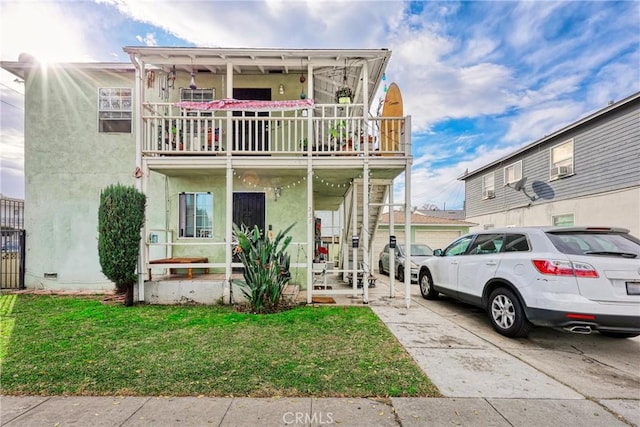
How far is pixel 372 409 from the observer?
105 inches

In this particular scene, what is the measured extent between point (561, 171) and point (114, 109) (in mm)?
16306

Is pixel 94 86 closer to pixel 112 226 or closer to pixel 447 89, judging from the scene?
pixel 112 226

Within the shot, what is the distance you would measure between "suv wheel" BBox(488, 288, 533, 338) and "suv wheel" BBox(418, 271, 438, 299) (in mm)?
2325

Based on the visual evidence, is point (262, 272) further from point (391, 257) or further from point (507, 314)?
point (507, 314)

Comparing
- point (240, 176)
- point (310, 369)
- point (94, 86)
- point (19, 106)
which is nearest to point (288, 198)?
point (240, 176)

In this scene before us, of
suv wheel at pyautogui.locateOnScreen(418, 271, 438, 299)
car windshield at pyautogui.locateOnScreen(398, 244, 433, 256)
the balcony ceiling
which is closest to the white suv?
suv wheel at pyautogui.locateOnScreen(418, 271, 438, 299)

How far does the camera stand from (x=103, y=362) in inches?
140

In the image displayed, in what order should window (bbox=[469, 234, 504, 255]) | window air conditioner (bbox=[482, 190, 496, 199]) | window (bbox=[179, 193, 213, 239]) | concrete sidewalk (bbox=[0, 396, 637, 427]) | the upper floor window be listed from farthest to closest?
window air conditioner (bbox=[482, 190, 496, 199])
the upper floor window
window (bbox=[179, 193, 213, 239])
window (bbox=[469, 234, 504, 255])
concrete sidewalk (bbox=[0, 396, 637, 427])

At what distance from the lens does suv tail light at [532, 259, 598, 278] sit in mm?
3898

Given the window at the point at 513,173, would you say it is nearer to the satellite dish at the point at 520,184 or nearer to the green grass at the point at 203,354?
the satellite dish at the point at 520,184

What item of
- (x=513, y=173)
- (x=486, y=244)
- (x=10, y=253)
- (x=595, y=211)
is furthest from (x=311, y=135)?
(x=513, y=173)

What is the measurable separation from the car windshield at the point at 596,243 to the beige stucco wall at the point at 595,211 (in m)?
7.30

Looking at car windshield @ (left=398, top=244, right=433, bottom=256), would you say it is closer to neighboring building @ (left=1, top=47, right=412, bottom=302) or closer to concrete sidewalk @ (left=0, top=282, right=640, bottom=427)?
neighboring building @ (left=1, top=47, right=412, bottom=302)

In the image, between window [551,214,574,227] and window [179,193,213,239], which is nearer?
window [179,193,213,239]
